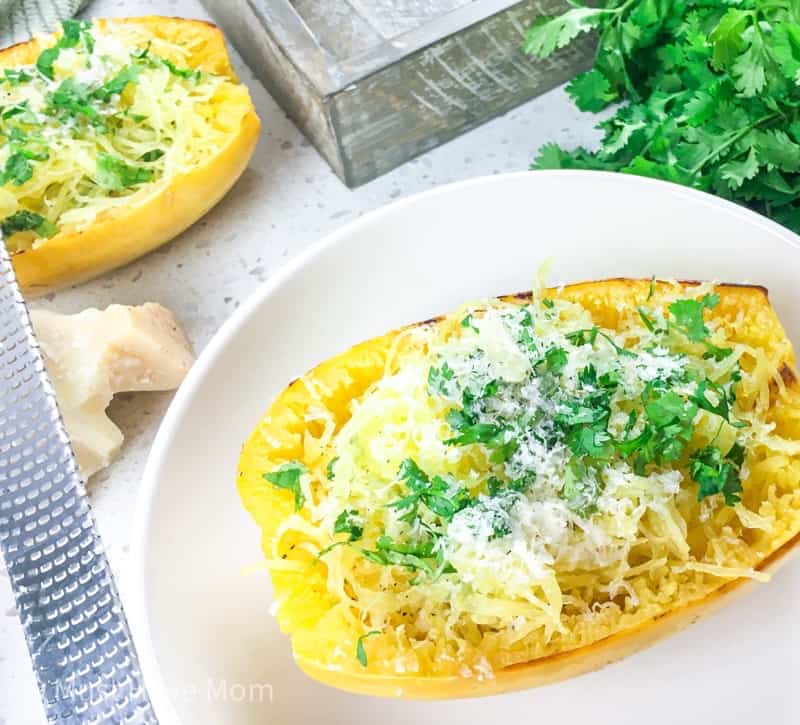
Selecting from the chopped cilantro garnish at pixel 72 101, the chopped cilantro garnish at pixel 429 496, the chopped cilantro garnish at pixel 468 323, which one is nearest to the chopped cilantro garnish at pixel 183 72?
the chopped cilantro garnish at pixel 72 101

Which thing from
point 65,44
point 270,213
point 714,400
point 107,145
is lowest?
point 270,213

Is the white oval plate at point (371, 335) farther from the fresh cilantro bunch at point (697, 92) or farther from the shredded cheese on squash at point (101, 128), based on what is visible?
the shredded cheese on squash at point (101, 128)

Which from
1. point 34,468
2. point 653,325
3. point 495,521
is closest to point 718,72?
point 653,325

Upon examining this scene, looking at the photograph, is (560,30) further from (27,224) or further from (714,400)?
(27,224)

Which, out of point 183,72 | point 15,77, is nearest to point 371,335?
point 183,72

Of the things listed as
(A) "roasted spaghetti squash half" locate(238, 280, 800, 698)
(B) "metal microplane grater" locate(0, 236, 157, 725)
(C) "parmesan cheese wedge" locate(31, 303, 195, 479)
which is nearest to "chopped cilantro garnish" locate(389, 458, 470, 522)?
(A) "roasted spaghetti squash half" locate(238, 280, 800, 698)

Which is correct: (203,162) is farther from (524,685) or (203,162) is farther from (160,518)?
(524,685)
